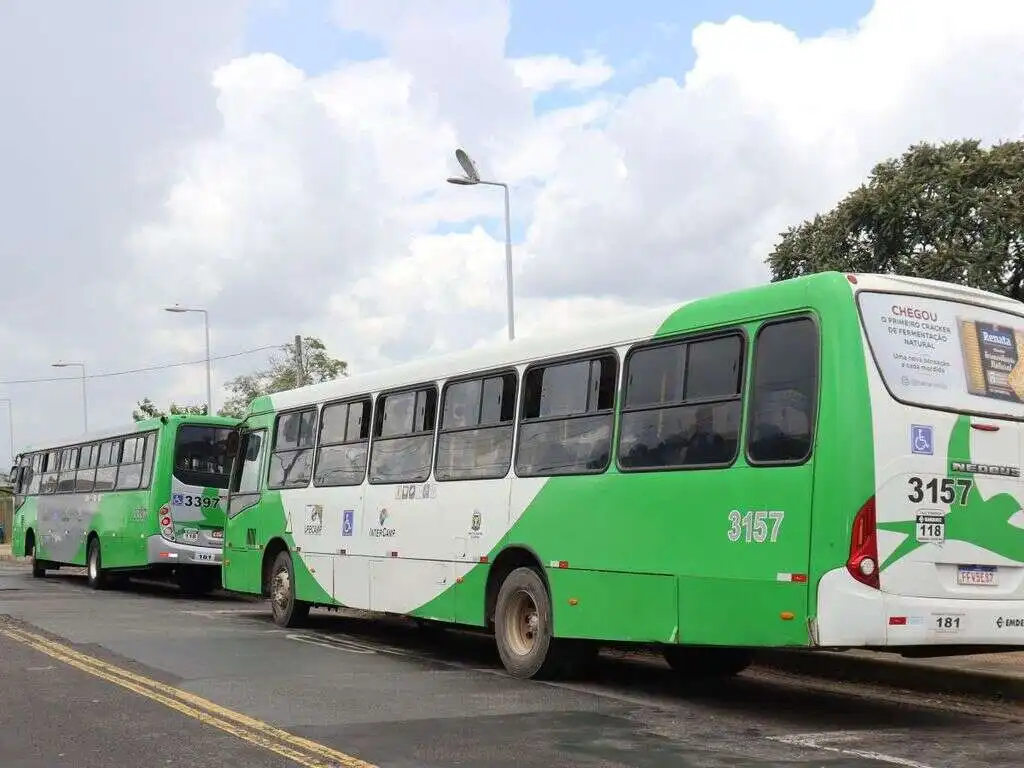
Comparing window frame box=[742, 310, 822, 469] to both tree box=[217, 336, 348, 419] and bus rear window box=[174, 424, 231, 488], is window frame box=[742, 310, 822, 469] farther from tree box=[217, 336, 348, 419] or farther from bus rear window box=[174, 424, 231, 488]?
tree box=[217, 336, 348, 419]

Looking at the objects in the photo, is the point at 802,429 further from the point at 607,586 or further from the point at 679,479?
the point at 607,586

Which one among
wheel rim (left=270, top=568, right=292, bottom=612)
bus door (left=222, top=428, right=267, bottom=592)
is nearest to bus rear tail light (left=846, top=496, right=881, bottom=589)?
wheel rim (left=270, top=568, right=292, bottom=612)

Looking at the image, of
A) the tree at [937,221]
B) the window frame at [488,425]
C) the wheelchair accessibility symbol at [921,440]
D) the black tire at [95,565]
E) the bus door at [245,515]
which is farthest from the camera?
the tree at [937,221]

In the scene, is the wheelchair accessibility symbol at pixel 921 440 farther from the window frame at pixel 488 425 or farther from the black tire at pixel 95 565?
the black tire at pixel 95 565

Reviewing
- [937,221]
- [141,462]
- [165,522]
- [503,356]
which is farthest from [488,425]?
[937,221]

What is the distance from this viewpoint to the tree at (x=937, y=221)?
28500mm

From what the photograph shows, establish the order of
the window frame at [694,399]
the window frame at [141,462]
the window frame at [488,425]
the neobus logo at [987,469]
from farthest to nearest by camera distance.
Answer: the window frame at [141,462], the window frame at [488,425], the window frame at [694,399], the neobus logo at [987,469]

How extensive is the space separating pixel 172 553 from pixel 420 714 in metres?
13.5

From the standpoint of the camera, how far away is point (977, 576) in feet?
28.6

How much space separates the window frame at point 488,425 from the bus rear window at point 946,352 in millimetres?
3741

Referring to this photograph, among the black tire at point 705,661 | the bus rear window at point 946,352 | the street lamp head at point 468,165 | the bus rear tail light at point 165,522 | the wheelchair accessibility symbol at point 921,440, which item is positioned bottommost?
the black tire at point 705,661

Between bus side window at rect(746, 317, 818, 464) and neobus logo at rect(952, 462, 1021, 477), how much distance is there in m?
1.07

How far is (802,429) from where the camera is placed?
864 centimetres

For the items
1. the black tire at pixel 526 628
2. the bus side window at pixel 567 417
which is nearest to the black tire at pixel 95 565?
the black tire at pixel 526 628
